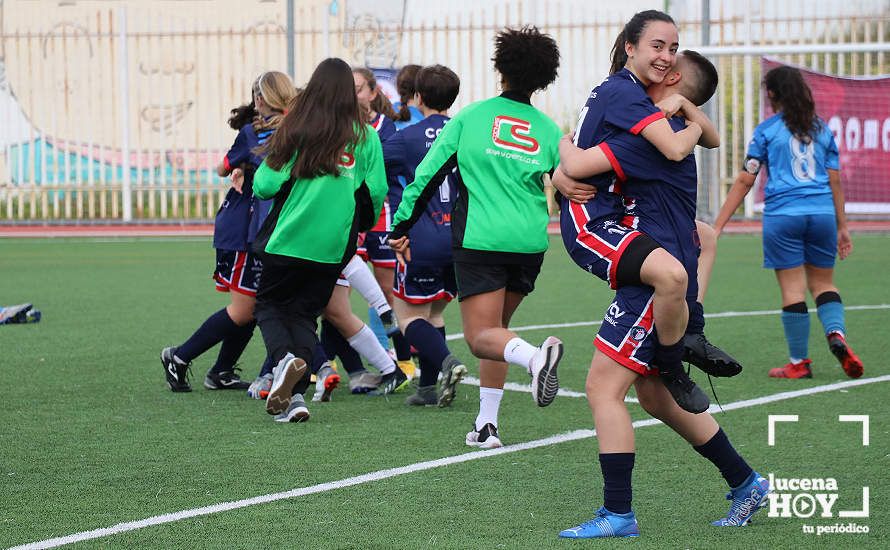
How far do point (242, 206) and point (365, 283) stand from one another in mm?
1130

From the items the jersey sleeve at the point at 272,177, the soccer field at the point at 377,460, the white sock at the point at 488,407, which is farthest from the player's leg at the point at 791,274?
the jersey sleeve at the point at 272,177

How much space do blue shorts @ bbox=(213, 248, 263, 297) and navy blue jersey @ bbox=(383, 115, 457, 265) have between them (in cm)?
93

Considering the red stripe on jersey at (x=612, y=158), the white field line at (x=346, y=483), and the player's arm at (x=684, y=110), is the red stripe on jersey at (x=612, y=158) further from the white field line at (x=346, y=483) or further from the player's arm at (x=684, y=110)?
the white field line at (x=346, y=483)

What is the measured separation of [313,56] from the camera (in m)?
24.6

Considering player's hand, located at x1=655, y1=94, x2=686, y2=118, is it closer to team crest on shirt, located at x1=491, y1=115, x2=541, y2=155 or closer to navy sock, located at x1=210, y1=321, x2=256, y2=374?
team crest on shirt, located at x1=491, y1=115, x2=541, y2=155

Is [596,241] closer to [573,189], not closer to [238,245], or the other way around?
[573,189]

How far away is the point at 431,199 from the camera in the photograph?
7266 mm

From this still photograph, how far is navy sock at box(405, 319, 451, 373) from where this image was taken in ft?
23.5

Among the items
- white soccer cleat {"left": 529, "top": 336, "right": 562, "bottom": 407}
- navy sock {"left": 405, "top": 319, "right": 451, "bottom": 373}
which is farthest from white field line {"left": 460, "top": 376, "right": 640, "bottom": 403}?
white soccer cleat {"left": 529, "top": 336, "right": 562, "bottom": 407}

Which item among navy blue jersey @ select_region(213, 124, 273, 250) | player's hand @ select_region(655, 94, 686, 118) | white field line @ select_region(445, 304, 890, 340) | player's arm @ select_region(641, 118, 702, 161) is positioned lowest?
white field line @ select_region(445, 304, 890, 340)

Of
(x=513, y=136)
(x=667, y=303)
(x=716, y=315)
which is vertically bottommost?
(x=716, y=315)

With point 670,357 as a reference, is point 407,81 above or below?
above
